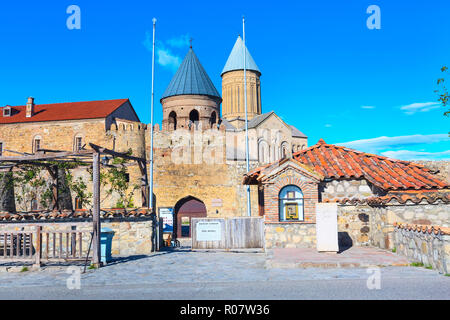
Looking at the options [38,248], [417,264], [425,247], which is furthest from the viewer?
[38,248]

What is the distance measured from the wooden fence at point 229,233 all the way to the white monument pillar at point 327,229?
13.6 ft

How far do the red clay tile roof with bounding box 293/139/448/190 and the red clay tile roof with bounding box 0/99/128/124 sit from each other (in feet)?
77.3

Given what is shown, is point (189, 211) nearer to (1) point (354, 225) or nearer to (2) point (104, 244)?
(2) point (104, 244)

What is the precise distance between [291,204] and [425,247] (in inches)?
195

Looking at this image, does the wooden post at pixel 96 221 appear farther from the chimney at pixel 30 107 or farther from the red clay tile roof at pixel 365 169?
the chimney at pixel 30 107

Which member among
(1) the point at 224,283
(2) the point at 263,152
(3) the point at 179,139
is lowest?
(1) the point at 224,283

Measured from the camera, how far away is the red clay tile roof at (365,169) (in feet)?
45.4

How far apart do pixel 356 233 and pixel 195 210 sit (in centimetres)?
1842

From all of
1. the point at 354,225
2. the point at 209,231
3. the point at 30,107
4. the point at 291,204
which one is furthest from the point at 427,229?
the point at 30,107

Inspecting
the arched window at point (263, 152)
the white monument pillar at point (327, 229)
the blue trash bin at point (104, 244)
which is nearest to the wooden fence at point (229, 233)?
the white monument pillar at point (327, 229)

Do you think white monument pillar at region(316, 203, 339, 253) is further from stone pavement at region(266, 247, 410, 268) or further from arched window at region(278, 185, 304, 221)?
arched window at region(278, 185, 304, 221)

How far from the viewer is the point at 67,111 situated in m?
37.8

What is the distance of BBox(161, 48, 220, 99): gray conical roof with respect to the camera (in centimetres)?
3669
